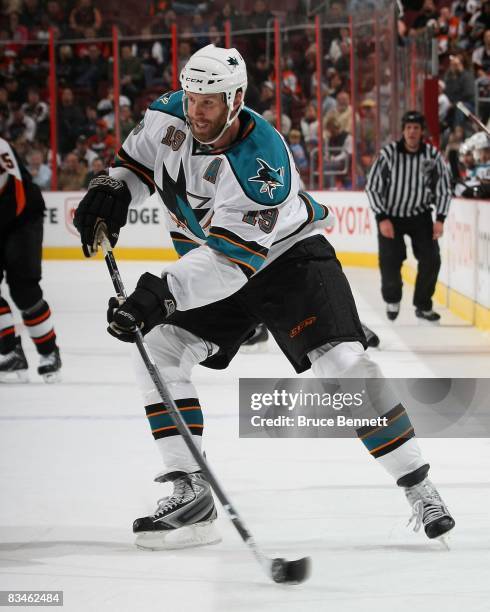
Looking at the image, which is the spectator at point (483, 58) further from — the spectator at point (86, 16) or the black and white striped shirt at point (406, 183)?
the black and white striped shirt at point (406, 183)

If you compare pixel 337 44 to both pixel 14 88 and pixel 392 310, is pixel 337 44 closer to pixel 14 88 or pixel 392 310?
pixel 14 88

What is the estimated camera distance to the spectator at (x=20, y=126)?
12023 millimetres

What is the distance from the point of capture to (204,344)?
9.68 ft

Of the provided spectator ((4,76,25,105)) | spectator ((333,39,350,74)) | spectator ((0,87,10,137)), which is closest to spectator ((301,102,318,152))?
spectator ((333,39,350,74))

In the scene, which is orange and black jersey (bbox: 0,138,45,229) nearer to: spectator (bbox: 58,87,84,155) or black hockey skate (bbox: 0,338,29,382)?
black hockey skate (bbox: 0,338,29,382)

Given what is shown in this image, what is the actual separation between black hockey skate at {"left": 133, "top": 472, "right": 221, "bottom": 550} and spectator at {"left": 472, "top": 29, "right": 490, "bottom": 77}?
8.92 metres

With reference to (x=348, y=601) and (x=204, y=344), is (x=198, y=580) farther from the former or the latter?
(x=204, y=344)

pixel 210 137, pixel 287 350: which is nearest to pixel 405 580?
pixel 287 350

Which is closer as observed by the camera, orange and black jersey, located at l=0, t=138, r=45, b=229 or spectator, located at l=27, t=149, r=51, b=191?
orange and black jersey, located at l=0, t=138, r=45, b=229

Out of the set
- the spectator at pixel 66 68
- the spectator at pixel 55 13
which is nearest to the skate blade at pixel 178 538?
the spectator at pixel 66 68

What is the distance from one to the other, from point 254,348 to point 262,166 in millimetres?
3414

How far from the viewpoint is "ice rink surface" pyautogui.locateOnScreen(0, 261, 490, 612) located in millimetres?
2455

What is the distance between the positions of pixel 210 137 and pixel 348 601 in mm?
1091

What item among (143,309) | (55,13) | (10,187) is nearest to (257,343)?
(10,187)
